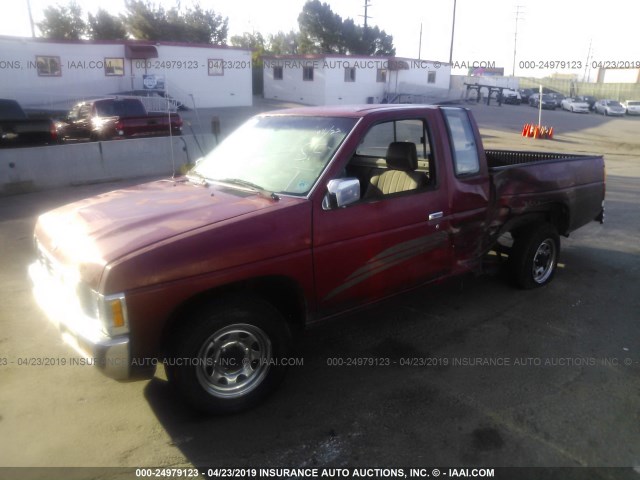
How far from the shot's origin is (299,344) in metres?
4.39

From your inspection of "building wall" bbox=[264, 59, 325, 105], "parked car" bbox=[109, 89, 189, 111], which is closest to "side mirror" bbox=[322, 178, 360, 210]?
"parked car" bbox=[109, 89, 189, 111]

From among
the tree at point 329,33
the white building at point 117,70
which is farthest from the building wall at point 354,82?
the tree at point 329,33

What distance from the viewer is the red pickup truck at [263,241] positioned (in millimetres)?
2922

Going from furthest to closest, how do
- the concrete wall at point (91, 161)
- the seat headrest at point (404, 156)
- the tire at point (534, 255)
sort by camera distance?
the concrete wall at point (91, 161) → the tire at point (534, 255) → the seat headrest at point (404, 156)

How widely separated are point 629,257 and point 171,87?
33.7 m

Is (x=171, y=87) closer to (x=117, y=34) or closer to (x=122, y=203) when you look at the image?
(x=117, y=34)

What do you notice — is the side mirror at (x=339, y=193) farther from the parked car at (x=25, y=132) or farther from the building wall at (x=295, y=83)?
the building wall at (x=295, y=83)

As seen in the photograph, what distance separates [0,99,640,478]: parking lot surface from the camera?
301 centimetres

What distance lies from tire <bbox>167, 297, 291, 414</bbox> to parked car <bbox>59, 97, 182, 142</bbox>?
42.7 feet

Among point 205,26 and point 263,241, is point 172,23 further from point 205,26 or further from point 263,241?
point 263,241

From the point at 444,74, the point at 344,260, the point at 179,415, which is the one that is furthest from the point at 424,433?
the point at 444,74

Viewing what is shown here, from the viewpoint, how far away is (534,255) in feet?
17.5

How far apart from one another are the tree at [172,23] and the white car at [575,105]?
119 ft

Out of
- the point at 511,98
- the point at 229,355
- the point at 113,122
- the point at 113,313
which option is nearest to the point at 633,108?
the point at 511,98
